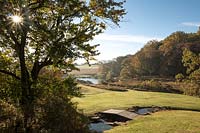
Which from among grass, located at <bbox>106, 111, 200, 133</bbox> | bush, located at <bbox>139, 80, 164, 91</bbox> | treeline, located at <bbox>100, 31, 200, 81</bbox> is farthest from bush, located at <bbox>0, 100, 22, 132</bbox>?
treeline, located at <bbox>100, 31, 200, 81</bbox>

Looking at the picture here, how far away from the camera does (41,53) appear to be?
55.9ft

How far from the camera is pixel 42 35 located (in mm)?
15648

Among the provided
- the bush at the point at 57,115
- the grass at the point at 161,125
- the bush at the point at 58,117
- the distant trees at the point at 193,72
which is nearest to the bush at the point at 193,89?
the distant trees at the point at 193,72

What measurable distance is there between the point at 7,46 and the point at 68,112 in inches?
220

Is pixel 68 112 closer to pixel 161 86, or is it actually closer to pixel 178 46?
pixel 161 86

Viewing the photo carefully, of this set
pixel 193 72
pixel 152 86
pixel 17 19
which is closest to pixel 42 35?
pixel 17 19

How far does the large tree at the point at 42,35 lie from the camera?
15.0 meters

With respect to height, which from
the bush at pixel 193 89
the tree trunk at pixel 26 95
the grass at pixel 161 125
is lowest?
the grass at pixel 161 125

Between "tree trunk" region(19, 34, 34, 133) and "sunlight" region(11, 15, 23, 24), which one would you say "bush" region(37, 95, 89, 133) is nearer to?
"tree trunk" region(19, 34, 34, 133)

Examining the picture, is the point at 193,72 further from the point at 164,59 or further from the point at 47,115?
the point at 164,59

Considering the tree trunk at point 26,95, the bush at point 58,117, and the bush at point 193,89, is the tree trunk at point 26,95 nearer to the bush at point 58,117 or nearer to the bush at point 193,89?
the bush at point 58,117

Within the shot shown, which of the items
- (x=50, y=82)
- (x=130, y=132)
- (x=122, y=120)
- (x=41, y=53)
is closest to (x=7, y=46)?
(x=41, y=53)

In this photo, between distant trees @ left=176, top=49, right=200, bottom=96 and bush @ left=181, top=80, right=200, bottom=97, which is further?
bush @ left=181, top=80, right=200, bottom=97

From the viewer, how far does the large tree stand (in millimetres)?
14969
